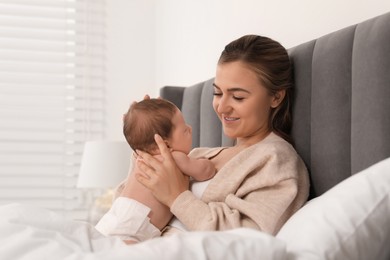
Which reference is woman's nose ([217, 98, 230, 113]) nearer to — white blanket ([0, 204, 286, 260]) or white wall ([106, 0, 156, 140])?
white blanket ([0, 204, 286, 260])

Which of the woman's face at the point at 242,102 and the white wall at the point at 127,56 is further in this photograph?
the white wall at the point at 127,56

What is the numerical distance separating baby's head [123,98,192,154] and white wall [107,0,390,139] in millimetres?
617

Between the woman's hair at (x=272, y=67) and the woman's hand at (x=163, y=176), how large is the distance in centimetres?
35

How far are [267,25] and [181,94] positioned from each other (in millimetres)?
723

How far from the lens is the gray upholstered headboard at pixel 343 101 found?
1441 millimetres

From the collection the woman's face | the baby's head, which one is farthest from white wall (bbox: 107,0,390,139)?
the baby's head

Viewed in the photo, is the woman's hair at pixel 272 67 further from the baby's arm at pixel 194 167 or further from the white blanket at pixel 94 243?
the white blanket at pixel 94 243

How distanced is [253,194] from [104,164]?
2030 mm

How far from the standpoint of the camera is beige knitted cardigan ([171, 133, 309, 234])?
1.61 meters

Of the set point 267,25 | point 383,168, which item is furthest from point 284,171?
point 267,25

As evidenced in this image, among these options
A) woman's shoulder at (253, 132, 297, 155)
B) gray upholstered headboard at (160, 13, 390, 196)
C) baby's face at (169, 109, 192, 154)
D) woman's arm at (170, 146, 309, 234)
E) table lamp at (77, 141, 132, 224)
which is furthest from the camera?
table lamp at (77, 141, 132, 224)

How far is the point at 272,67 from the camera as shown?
6.11 ft

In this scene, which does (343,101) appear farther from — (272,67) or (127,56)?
(127,56)

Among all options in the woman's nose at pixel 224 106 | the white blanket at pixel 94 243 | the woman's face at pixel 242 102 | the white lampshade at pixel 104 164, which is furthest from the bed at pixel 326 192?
the white lampshade at pixel 104 164
